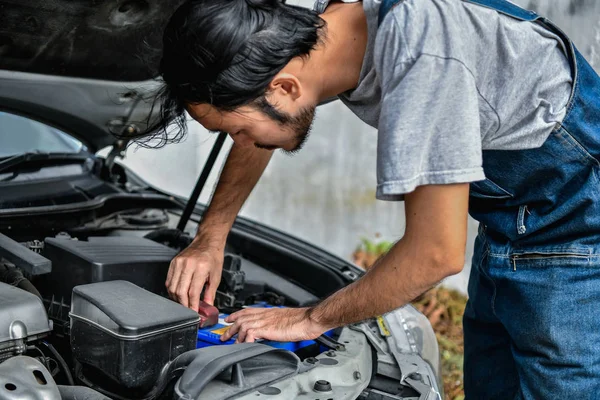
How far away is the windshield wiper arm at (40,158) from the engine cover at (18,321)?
30.4 inches

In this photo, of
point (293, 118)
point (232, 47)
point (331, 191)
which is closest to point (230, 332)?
point (293, 118)

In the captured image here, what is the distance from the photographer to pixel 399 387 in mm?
1577

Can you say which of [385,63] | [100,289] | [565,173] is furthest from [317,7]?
[100,289]

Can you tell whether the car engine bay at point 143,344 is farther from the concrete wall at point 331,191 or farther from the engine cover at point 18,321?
the concrete wall at point 331,191

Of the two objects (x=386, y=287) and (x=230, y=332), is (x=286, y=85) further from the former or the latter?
(x=230, y=332)

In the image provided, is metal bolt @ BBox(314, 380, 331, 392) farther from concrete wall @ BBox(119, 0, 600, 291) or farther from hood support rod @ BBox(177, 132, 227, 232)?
concrete wall @ BBox(119, 0, 600, 291)

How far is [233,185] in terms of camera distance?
1.88m

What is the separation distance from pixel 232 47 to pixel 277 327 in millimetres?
580

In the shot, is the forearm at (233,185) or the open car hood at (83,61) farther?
the forearm at (233,185)

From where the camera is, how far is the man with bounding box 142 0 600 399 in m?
1.12

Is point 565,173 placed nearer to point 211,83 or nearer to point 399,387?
point 399,387

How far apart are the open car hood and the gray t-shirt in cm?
77

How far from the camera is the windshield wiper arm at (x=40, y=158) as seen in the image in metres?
1.97

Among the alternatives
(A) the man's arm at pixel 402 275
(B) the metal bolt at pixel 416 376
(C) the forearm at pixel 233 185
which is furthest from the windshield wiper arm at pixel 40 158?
(B) the metal bolt at pixel 416 376
